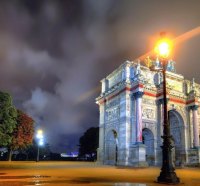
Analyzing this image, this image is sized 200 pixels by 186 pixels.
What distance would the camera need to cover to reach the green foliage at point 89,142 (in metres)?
72.8

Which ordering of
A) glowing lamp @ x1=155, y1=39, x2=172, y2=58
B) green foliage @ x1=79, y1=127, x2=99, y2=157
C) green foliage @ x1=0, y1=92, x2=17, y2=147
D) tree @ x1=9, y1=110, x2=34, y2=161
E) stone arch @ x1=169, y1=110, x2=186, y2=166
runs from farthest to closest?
green foliage @ x1=79, y1=127, x2=99, y2=157 → tree @ x1=9, y1=110, x2=34, y2=161 → green foliage @ x1=0, y1=92, x2=17, y2=147 → stone arch @ x1=169, y1=110, x2=186, y2=166 → glowing lamp @ x1=155, y1=39, x2=172, y2=58

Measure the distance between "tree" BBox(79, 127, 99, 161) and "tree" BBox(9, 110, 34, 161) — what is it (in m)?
28.1

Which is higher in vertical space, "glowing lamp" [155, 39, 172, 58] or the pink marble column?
"glowing lamp" [155, 39, 172, 58]

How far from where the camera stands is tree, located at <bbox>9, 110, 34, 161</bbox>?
146ft

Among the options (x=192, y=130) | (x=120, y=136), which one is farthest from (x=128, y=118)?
(x=192, y=130)

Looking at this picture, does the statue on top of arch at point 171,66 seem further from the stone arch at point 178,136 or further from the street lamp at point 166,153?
the street lamp at point 166,153

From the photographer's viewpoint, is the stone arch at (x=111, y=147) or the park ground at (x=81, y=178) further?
the stone arch at (x=111, y=147)

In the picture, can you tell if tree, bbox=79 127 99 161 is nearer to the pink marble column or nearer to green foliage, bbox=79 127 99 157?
green foliage, bbox=79 127 99 157

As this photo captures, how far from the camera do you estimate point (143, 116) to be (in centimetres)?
3400

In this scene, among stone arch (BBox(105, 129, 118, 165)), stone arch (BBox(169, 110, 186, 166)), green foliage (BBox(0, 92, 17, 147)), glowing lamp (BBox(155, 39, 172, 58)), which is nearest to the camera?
glowing lamp (BBox(155, 39, 172, 58))

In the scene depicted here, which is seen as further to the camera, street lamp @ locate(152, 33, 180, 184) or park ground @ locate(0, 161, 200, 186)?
street lamp @ locate(152, 33, 180, 184)

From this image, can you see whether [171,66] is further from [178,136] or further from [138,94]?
[138,94]

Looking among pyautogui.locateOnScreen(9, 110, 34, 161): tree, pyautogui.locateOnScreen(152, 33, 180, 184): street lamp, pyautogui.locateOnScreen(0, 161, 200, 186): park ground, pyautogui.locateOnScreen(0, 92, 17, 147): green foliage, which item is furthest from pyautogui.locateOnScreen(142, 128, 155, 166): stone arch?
pyautogui.locateOnScreen(9, 110, 34, 161): tree

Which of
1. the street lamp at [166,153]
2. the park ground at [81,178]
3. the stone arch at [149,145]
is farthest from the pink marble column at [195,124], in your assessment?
the street lamp at [166,153]
